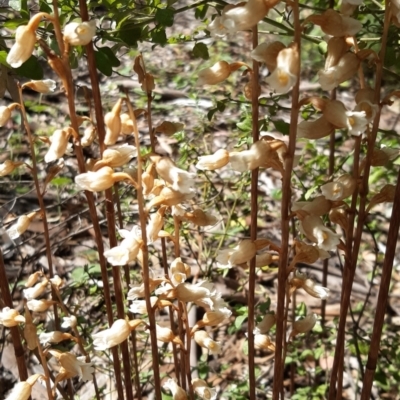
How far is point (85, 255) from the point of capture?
2.84m

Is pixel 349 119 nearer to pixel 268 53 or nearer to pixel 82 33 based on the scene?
pixel 268 53

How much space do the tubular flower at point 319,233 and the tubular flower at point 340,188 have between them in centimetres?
5

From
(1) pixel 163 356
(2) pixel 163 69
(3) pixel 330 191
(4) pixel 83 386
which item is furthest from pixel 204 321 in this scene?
(2) pixel 163 69

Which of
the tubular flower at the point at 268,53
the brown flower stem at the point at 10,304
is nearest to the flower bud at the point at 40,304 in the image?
the brown flower stem at the point at 10,304

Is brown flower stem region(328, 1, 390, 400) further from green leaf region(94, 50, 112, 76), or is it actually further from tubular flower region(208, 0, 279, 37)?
green leaf region(94, 50, 112, 76)

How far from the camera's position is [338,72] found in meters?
0.98

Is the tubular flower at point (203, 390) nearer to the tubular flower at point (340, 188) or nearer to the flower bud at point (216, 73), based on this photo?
the tubular flower at point (340, 188)

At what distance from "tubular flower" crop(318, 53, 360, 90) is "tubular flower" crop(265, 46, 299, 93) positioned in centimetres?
8

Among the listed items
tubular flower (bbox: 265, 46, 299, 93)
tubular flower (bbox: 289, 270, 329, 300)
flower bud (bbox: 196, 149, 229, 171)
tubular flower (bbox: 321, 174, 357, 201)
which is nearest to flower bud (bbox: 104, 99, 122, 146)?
flower bud (bbox: 196, 149, 229, 171)

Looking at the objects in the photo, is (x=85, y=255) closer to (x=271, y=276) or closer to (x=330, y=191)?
(x=271, y=276)

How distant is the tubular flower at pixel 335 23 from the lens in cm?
96

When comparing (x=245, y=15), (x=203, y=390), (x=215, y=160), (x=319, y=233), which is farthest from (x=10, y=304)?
(x=245, y=15)

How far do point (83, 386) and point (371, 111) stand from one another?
5.56ft

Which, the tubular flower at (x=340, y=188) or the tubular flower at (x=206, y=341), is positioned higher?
the tubular flower at (x=340, y=188)
